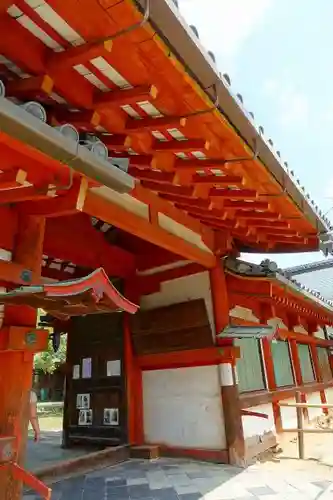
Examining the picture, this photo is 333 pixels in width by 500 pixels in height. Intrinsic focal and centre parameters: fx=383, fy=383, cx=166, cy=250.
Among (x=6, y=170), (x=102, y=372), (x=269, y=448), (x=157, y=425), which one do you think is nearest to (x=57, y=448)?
(x=102, y=372)

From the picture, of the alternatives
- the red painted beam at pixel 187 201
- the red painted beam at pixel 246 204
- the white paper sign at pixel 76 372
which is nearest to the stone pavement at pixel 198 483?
the white paper sign at pixel 76 372

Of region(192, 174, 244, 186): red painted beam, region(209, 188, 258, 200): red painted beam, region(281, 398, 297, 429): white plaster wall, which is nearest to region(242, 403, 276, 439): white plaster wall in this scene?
region(281, 398, 297, 429): white plaster wall

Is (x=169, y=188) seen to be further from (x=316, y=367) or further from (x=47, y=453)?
(x=316, y=367)

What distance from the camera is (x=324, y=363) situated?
40.2ft

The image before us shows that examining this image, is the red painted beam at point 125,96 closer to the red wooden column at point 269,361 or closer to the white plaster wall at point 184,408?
the white plaster wall at point 184,408

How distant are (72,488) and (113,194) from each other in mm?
3600

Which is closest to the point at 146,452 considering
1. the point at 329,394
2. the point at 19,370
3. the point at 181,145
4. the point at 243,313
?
the point at 243,313

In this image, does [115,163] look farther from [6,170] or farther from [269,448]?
[269,448]

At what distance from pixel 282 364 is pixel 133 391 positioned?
159 inches

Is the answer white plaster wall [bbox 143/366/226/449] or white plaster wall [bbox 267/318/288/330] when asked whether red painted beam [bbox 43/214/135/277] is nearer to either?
white plaster wall [bbox 143/366/226/449]

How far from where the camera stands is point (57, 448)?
6.86 m

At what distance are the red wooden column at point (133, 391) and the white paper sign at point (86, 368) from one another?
0.87 metres

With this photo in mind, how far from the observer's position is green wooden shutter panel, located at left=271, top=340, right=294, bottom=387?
841 centimetres

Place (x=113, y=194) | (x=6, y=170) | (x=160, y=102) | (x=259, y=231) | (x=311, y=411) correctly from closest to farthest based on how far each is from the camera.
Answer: (x=6, y=170) → (x=160, y=102) → (x=113, y=194) → (x=259, y=231) → (x=311, y=411)
